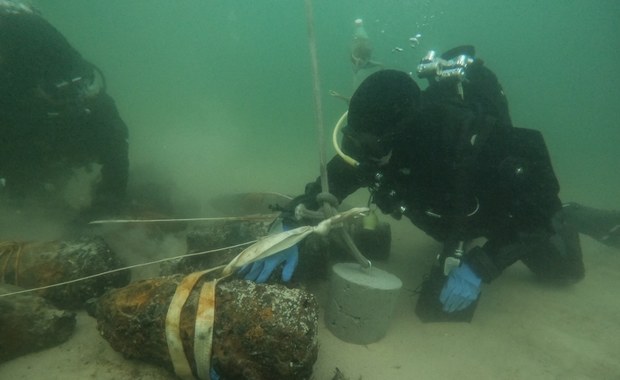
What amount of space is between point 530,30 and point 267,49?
3236 inches

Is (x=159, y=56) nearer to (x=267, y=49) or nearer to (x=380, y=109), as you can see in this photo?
(x=267, y=49)

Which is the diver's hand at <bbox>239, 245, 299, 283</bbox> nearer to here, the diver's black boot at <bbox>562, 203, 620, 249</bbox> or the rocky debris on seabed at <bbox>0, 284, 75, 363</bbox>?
the rocky debris on seabed at <bbox>0, 284, 75, 363</bbox>

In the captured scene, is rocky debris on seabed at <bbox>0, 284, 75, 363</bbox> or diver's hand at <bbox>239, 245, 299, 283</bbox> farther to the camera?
diver's hand at <bbox>239, 245, 299, 283</bbox>

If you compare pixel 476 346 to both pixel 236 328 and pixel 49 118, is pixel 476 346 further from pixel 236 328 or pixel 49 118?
A: pixel 49 118

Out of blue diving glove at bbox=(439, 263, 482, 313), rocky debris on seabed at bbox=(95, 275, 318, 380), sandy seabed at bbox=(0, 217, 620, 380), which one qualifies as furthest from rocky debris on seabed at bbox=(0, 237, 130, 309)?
blue diving glove at bbox=(439, 263, 482, 313)

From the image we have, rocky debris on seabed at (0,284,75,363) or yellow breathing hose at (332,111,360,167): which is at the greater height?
yellow breathing hose at (332,111,360,167)

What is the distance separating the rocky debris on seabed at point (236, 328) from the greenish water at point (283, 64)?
604 centimetres

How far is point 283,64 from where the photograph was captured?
120 metres

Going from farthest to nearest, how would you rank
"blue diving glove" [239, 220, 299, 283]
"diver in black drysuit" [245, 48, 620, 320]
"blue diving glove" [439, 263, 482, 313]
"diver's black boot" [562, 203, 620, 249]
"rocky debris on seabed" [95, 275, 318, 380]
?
"diver's black boot" [562, 203, 620, 249] < "blue diving glove" [439, 263, 482, 313] < "diver in black drysuit" [245, 48, 620, 320] < "blue diving glove" [239, 220, 299, 283] < "rocky debris on seabed" [95, 275, 318, 380]

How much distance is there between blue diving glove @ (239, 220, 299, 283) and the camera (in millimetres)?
2750

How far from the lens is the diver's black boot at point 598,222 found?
19.1ft

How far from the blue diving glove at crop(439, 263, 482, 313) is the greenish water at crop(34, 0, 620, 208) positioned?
6166mm

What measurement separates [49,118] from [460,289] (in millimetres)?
6068

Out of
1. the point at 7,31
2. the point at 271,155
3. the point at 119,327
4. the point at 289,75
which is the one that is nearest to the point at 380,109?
the point at 119,327
